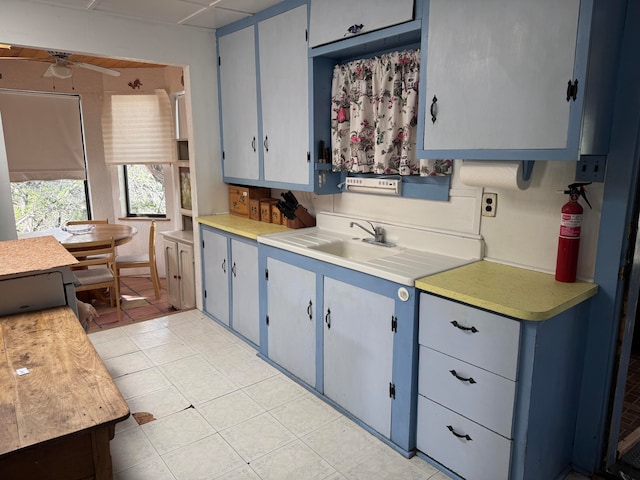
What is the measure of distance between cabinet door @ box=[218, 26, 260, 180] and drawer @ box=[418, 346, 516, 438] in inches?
82.1

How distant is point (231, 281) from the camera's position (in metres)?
3.59

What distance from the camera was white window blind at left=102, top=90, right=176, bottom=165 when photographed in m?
5.66

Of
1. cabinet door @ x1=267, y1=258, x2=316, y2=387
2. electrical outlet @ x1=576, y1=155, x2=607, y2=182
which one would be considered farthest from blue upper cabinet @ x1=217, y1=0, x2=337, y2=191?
electrical outlet @ x1=576, y1=155, x2=607, y2=182

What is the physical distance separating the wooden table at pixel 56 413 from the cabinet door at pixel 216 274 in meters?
1.94

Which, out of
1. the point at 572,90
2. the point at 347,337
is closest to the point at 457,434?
the point at 347,337

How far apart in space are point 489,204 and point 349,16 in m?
1.29

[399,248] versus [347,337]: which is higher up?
[399,248]

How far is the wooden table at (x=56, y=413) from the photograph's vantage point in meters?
1.23

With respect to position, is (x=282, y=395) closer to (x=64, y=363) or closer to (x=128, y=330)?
(x=64, y=363)

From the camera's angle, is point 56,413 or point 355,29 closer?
point 56,413

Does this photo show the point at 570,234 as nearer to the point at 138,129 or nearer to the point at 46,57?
the point at 138,129

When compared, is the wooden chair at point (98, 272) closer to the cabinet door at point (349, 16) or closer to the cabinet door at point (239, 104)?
the cabinet door at point (239, 104)

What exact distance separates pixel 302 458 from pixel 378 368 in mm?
573

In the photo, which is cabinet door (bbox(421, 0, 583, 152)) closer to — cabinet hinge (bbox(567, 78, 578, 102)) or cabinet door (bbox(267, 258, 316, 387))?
cabinet hinge (bbox(567, 78, 578, 102))
